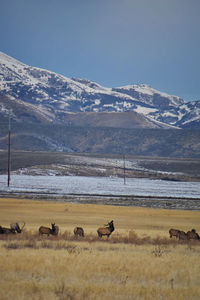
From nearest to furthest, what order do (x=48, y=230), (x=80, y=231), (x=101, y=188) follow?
(x=48, y=230), (x=80, y=231), (x=101, y=188)

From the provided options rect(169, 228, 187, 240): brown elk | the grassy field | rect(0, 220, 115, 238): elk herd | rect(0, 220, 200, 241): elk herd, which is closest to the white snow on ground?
rect(169, 228, 187, 240): brown elk

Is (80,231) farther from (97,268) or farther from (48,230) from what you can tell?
(97,268)

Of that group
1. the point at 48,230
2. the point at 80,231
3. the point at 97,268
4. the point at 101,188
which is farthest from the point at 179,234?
the point at 101,188

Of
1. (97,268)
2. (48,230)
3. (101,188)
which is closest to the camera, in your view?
(97,268)

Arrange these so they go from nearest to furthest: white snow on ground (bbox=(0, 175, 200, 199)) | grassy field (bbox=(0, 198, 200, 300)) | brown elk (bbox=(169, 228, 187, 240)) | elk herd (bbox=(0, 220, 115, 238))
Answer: grassy field (bbox=(0, 198, 200, 300)), elk herd (bbox=(0, 220, 115, 238)), brown elk (bbox=(169, 228, 187, 240)), white snow on ground (bbox=(0, 175, 200, 199))

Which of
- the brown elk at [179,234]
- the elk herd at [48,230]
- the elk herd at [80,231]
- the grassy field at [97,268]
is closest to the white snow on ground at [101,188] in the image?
the brown elk at [179,234]

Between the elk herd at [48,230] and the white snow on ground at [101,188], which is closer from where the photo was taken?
the elk herd at [48,230]

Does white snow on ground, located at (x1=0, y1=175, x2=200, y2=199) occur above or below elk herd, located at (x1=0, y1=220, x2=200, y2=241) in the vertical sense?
above

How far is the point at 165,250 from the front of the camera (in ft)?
58.4

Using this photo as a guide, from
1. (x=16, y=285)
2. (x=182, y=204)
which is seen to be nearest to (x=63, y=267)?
(x=16, y=285)

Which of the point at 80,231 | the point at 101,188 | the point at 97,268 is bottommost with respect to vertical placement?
the point at 97,268

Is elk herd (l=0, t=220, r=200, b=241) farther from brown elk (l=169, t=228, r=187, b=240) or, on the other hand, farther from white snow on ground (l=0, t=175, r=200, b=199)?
white snow on ground (l=0, t=175, r=200, b=199)

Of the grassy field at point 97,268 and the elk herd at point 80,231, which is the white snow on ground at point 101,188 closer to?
the elk herd at point 80,231

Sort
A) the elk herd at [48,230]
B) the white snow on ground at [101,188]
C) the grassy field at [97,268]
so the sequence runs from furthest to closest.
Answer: the white snow on ground at [101,188]
the elk herd at [48,230]
the grassy field at [97,268]
